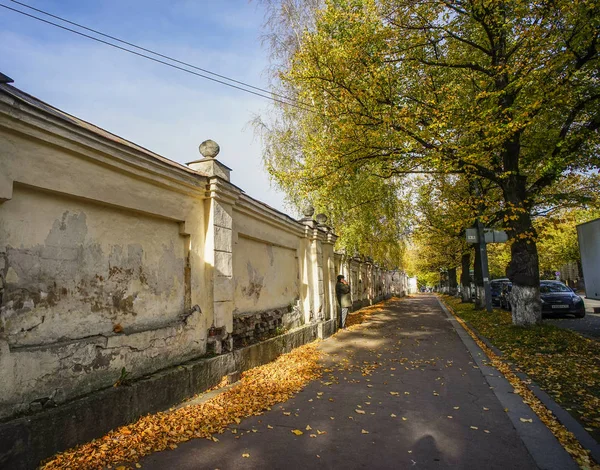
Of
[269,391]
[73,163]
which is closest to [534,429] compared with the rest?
[269,391]

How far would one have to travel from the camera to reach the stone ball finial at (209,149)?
19.9 ft

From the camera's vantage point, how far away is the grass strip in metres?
4.06

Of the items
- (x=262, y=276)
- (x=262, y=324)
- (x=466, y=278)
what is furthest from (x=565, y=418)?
(x=466, y=278)

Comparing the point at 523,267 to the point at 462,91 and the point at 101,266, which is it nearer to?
the point at 462,91

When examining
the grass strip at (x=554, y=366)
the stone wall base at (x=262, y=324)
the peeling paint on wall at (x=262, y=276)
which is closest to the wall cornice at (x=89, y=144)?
the peeling paint on wall at (x=262, y=276)

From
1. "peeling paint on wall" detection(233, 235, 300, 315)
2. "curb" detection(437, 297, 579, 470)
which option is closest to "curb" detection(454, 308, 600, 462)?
"curb" detection(437, 297, 579, 470)

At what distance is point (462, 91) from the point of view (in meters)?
10.8

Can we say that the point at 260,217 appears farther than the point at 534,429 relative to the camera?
Yes

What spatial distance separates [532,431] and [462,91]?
30.9 feet

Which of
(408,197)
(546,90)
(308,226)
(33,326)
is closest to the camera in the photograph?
(33,326)

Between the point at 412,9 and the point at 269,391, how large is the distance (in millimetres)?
8748

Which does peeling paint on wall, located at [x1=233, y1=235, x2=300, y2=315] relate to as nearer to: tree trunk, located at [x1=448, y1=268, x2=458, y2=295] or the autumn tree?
the autumn tree

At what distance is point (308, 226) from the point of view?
10578 mm

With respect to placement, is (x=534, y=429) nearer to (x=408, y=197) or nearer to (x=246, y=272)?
(x=246, y=272)
